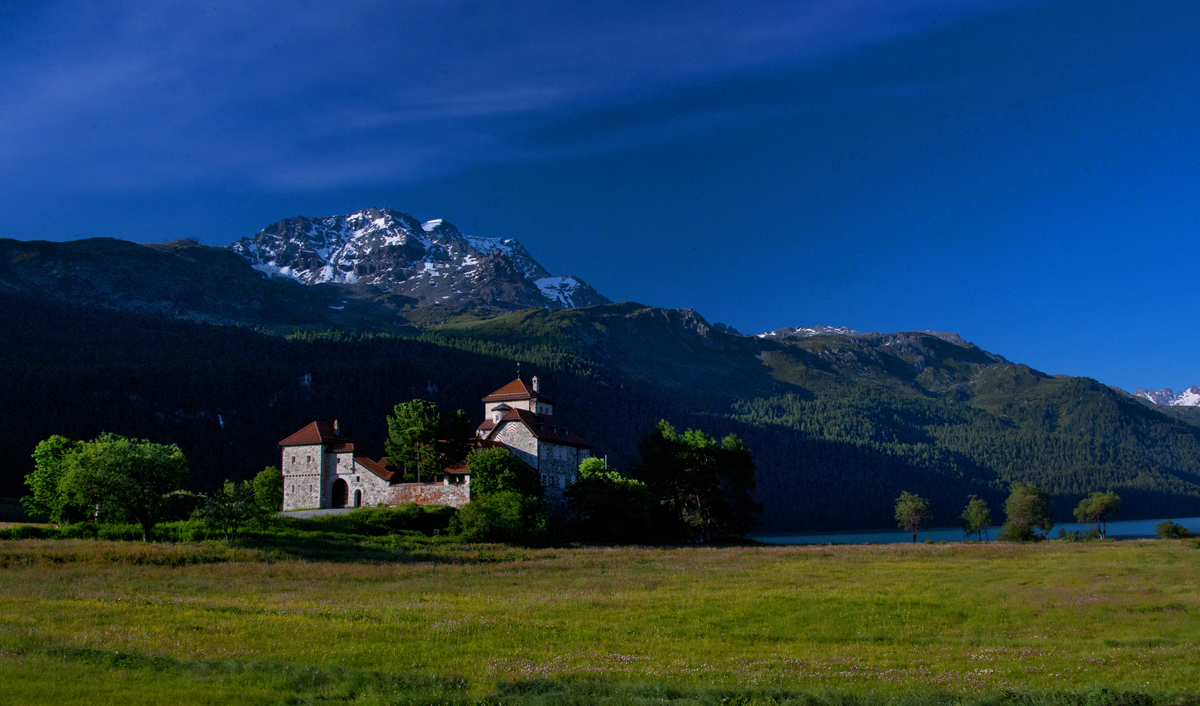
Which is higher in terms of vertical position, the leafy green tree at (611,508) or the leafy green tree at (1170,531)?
the leafy green tree at (611,508)

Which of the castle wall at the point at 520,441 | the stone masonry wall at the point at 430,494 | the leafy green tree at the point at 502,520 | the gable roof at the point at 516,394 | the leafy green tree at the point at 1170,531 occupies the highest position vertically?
the gable roof at the point at 516,394

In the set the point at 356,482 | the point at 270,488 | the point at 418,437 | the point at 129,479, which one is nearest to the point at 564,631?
the point at 129,479

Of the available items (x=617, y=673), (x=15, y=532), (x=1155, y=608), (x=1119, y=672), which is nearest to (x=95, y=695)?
(x=617, y=673)

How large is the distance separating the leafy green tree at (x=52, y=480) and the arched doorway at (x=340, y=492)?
77.0 feet

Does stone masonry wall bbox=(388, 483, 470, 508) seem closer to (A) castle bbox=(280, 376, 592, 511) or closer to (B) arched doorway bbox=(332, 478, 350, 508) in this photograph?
(A) castle bbox=(280, 376, 592, 511)

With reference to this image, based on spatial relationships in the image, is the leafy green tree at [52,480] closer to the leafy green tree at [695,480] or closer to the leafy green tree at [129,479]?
the leafy green tree at [129,479]

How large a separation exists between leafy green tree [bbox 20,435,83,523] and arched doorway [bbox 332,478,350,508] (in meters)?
23.5

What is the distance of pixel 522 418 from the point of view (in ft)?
286

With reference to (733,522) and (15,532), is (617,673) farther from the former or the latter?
(733,522)

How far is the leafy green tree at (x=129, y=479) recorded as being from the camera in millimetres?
59125

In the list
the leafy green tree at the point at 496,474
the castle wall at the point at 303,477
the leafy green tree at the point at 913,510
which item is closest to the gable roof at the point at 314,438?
the castle wall at the point at 303,477

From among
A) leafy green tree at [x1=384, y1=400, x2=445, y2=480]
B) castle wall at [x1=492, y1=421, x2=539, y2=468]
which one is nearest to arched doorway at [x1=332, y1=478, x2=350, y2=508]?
leafy green tree at [x1=384, y1=400, x2=445, y2=480]

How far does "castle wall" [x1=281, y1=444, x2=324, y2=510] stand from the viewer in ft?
290

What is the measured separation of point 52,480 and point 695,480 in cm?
6666
